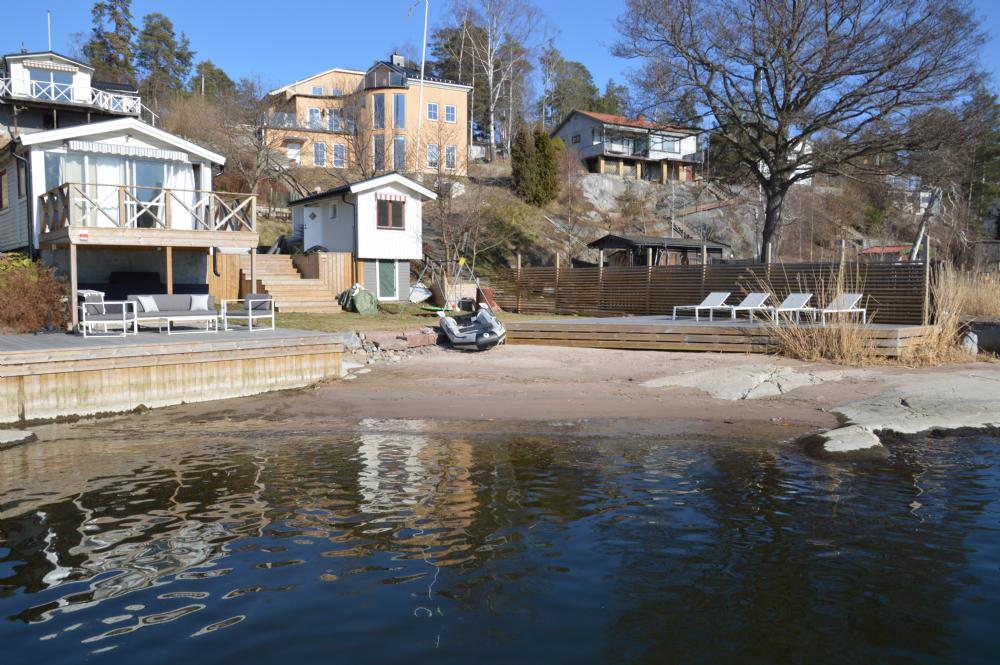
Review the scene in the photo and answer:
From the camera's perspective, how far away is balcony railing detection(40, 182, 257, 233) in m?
16.2

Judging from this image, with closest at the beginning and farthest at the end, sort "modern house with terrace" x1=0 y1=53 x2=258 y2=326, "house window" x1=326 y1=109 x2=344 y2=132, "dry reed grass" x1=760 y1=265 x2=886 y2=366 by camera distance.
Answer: "dry reed grass" x1=760 y1=265 x2=886 y2=366
"modern house with terrace" x1=0 y1=53 x2=258 y2=326
"house window" x1=326 y1=109 x2=344 y2=132

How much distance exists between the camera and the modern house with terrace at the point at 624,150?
55906mm

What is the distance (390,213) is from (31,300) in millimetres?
13957

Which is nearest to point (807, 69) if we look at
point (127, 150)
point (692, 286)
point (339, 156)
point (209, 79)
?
point (692, 286)

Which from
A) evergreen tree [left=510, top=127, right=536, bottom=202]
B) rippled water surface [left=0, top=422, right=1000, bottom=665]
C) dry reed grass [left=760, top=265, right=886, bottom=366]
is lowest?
rippled water surface [left=0, top=422, right=1000, bottom=665]

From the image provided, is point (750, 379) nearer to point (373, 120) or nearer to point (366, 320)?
point (366, 320)

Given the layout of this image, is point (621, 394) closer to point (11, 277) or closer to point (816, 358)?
point (816, 358)

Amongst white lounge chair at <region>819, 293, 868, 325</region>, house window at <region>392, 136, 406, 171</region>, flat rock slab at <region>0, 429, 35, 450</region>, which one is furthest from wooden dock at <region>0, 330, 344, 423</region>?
house window at <region>392, 136, 406, 171</region>

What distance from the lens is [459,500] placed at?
742cm

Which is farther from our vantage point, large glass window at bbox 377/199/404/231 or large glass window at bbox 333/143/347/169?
large glass window at bbox 333/143/347/169

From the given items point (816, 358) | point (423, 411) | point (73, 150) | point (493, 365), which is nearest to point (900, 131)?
point (816, 358)

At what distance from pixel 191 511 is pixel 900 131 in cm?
2462

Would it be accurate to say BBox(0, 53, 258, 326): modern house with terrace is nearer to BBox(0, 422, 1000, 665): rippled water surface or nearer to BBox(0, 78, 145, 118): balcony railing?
BBox(0, 422, 1000, 665): rippled water surface

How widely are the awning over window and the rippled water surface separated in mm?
12508
